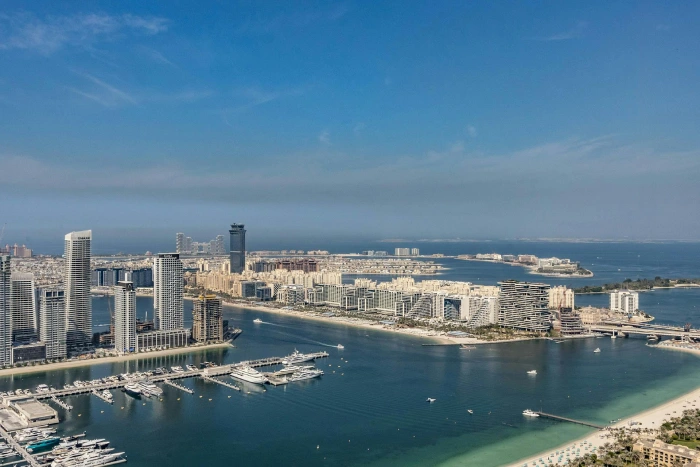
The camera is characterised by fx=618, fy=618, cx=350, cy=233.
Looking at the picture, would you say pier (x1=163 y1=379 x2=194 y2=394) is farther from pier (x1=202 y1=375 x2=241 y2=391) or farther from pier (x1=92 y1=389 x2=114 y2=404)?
pier (x1=92 y1=389 x2=114 y2=404)

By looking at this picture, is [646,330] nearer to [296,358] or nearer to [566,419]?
[566,419]


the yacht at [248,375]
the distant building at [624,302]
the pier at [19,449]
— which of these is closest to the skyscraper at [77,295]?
the yacht at [248,375]

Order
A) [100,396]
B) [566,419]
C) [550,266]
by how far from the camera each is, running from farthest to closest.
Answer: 1. [550,266]
2. [100,396]
3. [566,419]

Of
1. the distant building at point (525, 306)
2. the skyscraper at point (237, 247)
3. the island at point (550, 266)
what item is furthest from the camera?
the island at point (550, 266)

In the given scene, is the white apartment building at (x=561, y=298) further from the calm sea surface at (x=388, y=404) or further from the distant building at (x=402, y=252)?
the distant building at (x=402, y=252)

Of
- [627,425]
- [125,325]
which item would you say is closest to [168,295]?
[125,325]

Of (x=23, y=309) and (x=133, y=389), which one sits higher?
(x=23, y=309)

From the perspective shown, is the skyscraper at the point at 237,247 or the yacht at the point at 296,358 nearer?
the yacht at the point at 296,358

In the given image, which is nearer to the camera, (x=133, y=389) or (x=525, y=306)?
(x=133, y=389)
